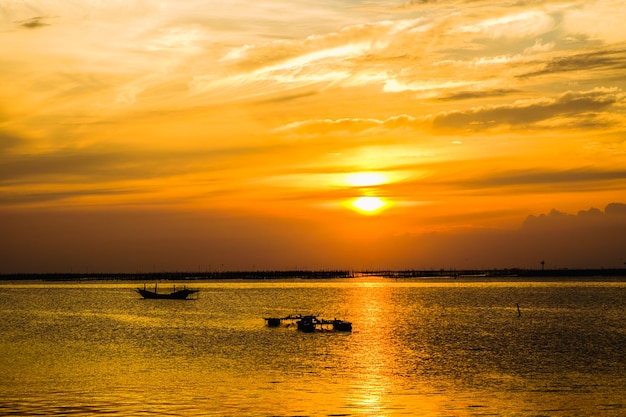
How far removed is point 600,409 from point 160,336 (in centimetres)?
4817

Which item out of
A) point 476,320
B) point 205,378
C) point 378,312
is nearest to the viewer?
point 205,378

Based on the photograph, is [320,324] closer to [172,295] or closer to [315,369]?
[315,369]

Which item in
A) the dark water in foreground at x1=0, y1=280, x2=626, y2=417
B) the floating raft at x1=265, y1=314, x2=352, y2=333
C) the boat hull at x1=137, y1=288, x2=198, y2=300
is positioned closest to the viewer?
the dark water in foreground at x1=0, y1=280, x2=626, y2=417

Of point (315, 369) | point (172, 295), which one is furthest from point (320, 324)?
point (172, 295)

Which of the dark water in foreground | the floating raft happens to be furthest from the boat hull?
the floating raft

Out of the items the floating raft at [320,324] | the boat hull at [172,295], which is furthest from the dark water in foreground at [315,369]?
the boat hull at [172,295]

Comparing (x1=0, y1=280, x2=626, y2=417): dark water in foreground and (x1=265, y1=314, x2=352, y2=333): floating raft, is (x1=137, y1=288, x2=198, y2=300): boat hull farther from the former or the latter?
(x1=265, y1=314, x2=352, y2=333): floating raft

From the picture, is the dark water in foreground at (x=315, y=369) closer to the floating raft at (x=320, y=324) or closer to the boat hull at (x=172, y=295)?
the floating raft at (x=320, y=324)

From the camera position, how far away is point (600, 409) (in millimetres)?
36000

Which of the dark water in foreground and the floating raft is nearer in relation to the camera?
the dark water in foreground

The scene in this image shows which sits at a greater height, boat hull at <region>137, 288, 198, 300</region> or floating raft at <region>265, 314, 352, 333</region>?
boat hull at <region>137, 288, 198, 300</region>

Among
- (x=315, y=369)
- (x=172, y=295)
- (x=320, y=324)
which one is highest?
(x=172, y=295)

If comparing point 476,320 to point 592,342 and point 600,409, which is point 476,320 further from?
point 600,409

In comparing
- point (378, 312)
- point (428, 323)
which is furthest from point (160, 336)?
point (378, 312)
